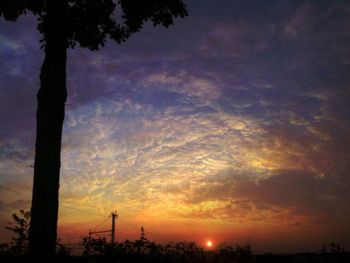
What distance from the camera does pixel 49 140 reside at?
29.0 feet

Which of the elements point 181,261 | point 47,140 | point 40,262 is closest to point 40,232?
point 40,262

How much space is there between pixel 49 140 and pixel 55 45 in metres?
2.51

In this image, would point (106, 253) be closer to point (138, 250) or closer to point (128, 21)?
point (138, 250)

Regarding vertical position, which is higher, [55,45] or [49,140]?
[55,45]

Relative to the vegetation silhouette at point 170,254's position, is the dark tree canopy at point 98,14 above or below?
above

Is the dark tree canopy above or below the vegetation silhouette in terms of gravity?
above

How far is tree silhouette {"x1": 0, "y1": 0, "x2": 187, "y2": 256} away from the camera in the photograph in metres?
8.38

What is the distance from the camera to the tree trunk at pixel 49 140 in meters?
8.28

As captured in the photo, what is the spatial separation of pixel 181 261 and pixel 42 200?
23.4 feet

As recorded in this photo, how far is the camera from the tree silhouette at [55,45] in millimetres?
8383

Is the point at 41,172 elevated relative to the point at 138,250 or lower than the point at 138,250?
elevated

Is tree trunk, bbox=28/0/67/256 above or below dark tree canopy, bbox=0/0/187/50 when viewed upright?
below

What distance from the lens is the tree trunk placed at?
828 cm

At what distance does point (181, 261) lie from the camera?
13.9 meters
